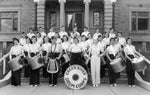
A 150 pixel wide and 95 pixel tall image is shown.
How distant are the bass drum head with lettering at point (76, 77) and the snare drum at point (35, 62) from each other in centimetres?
123

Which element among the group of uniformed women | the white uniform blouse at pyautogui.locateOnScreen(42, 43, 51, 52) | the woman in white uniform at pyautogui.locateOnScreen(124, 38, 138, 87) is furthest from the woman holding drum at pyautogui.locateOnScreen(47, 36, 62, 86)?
the woman in white uniform at pyautogui.locateOnScreen(124, 38, 138, 87)

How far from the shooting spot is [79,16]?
23625mm

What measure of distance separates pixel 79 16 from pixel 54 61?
43.4 feet

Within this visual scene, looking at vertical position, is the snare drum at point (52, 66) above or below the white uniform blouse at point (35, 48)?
below

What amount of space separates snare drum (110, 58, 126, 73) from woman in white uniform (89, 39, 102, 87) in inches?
30.2

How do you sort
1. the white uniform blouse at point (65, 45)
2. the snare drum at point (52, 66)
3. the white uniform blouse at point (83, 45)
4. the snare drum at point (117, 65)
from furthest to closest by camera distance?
the white uniform blouse at point (65, 45)
the white uniform blouse at point (83, 45)
the snare drum at point (52, 66)
the snare drum at point (117, 65)

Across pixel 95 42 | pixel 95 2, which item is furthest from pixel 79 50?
pixel 95 2

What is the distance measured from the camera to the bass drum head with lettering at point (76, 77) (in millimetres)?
10234

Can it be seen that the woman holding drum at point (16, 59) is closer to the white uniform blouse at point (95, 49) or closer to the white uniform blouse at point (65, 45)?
the white uniform blouse at point (65, 45)

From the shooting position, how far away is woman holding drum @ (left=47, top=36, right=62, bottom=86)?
35.7 ft

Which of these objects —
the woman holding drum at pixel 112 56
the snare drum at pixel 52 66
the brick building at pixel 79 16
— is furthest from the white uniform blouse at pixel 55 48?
the brick building at pixel 79 16

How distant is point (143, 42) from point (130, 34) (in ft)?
4.18

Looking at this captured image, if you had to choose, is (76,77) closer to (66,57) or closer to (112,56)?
(66,57)

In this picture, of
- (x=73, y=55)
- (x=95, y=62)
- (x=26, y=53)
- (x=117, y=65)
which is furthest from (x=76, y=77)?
(x=26, y=53)
